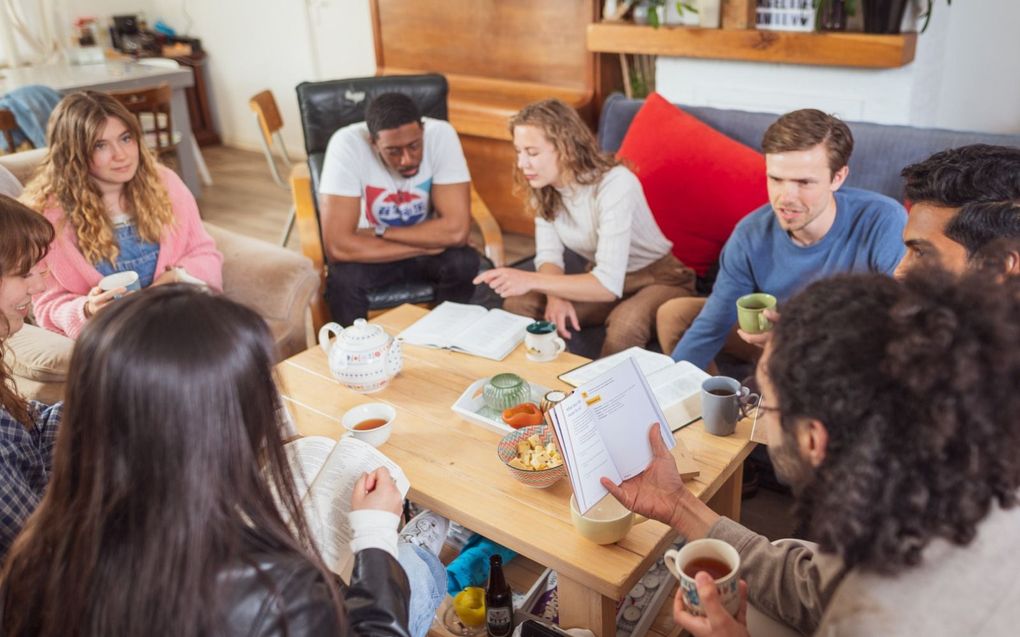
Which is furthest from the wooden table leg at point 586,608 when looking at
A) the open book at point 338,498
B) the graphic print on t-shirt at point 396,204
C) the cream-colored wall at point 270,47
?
the cream-colored wall at point 270,47

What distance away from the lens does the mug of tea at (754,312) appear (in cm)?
181

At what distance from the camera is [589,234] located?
262 centimetres

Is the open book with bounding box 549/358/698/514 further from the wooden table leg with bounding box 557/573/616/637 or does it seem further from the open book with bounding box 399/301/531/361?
the open book with bounding box 399/301/531/361

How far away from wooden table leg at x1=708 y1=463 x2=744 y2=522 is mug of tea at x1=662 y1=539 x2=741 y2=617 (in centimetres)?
72

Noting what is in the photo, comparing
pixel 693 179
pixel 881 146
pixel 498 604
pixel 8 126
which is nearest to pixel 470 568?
pixel 498 604

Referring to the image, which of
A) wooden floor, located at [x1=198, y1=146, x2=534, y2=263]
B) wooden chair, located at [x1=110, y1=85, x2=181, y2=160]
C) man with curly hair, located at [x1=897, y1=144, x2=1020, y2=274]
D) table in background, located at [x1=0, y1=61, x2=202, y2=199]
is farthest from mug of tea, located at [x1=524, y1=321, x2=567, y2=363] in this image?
table in background, located at [x1=0, y1=61, x2=202, y2=199]

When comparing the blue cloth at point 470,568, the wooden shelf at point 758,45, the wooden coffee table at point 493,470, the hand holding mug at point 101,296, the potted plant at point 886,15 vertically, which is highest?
the potted plant at point 886,15

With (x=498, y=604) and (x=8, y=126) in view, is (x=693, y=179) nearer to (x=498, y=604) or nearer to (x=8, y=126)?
(x=498, y=604)

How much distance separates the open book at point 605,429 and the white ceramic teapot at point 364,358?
709 mm

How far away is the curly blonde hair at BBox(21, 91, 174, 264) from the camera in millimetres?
2322

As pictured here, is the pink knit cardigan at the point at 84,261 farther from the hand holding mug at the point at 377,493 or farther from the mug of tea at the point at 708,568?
the mug of tea at the point at 708,568

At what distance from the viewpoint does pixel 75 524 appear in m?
0.96

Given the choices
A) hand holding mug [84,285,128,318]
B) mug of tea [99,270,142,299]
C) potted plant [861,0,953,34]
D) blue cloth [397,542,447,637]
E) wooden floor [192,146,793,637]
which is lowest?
wooden floor [192,146,793,637]

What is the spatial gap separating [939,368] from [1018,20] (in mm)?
2732
